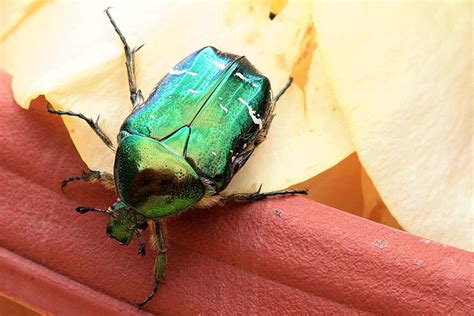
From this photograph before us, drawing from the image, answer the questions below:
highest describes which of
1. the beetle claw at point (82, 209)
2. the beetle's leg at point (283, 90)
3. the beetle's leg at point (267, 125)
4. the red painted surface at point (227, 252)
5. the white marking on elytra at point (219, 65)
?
the white marking on elytra at point (219, 65)

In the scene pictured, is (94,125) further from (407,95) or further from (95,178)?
(407,95)

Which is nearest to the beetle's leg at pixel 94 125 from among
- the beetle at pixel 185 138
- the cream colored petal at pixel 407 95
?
the beetle at pixel 185 138

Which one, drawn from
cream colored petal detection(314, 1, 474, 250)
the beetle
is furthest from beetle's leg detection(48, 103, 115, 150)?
cream colored petal detection(314, 1, 474, 250)

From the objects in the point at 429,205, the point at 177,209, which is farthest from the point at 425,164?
the point at 177,209

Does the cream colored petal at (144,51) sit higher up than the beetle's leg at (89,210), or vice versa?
the cream colored petal at (144,51)

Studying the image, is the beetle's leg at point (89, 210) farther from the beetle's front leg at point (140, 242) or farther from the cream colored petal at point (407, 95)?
the cream colored petal at point (407, 95)

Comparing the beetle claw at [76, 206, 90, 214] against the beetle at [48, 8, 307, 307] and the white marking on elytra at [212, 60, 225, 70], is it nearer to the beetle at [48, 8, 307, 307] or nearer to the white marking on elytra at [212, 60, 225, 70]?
the beetle at [48, 8, 307, 307]
